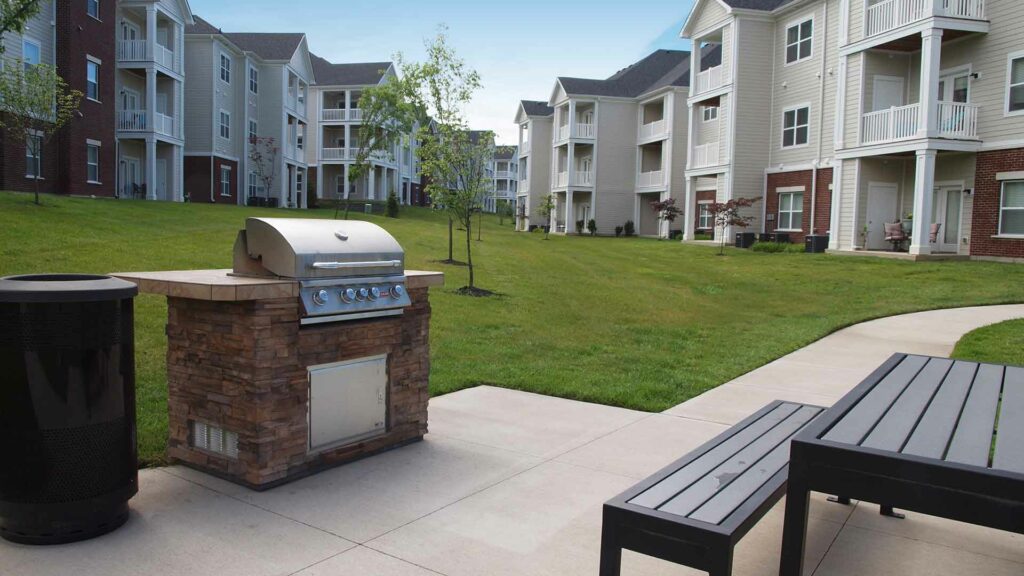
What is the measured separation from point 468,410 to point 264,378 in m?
2.68

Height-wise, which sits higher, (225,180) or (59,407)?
(225,180)

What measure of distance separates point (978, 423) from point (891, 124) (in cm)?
2272

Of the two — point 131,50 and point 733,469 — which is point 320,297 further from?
point 131,50

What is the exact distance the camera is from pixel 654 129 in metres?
43.0

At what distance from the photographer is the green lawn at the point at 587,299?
318 inches

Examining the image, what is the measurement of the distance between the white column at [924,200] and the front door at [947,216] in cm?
191

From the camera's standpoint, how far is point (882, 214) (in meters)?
25.1

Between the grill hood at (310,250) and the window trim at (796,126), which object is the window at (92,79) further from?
the grill hood at (310,250)

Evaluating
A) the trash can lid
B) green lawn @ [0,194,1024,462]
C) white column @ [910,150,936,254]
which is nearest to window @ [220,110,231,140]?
green lawn @ [0,194,1024,462]

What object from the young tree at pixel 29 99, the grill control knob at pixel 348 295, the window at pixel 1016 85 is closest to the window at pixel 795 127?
the window at pixel 1016 85

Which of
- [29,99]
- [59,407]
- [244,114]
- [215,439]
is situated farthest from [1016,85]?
[244,114]

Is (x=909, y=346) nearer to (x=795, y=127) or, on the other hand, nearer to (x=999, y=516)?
(x=999, y=516)

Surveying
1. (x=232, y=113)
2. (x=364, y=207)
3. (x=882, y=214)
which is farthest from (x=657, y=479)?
(x=364, y=207)

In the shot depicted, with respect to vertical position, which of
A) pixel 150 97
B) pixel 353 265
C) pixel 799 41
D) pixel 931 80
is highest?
pixel 799 41
